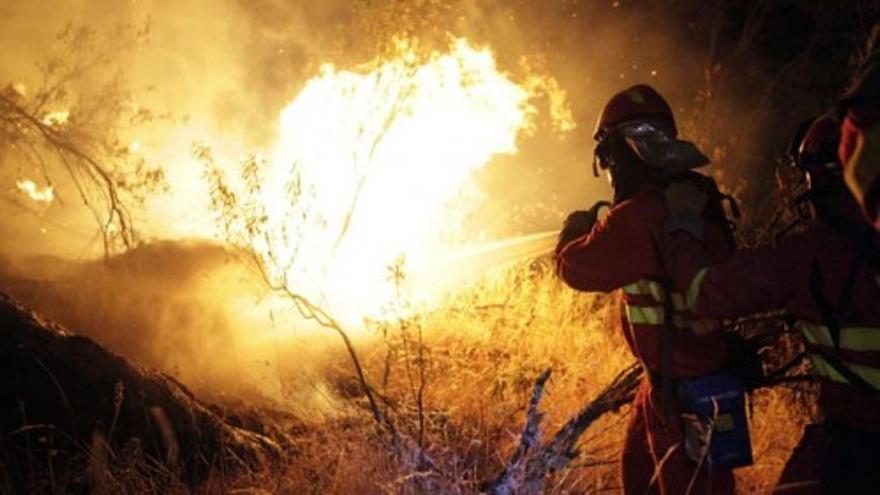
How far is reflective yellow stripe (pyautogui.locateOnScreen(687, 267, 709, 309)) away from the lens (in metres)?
2.27

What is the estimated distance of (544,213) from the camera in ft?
67.7

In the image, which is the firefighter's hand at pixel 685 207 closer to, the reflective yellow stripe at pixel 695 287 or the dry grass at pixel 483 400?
the reflective yellow stripe at pixel 695 287

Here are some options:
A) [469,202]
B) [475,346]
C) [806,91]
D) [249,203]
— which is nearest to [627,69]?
[806,91]

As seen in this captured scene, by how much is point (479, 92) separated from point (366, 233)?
2.64m

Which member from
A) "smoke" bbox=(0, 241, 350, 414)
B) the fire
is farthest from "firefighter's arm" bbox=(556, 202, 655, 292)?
the fire

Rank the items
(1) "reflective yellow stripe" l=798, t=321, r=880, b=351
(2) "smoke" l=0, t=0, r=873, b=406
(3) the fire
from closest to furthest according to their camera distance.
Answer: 1. (1) "reflective yellow stripe" l=798, t=321, r=880, b=351
2. (2) "smoke" l=0, t=0, r=873, b=406
3. (3) the fire

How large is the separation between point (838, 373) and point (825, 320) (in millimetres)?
190

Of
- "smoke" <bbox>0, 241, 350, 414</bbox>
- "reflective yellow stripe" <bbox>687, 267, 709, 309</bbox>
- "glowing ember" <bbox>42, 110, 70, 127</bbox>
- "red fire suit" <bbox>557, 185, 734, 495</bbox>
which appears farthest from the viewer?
"glowing ember" <bbox>42, 110, 70, 127</bbox>

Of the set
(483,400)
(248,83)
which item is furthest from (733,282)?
(248,83)

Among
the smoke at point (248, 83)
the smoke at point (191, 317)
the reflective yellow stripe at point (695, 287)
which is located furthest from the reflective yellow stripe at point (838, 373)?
the smoke at point (248, 83)

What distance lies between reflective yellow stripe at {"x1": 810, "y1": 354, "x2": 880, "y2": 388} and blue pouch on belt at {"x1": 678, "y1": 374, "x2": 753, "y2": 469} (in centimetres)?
41

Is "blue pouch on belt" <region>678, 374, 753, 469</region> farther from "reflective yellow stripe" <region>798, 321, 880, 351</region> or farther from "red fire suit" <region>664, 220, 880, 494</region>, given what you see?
"reflective yellow stripe" <region>798, 321, 880, 351</region>

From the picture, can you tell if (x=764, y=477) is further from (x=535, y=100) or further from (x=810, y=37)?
(x=535, y=100)

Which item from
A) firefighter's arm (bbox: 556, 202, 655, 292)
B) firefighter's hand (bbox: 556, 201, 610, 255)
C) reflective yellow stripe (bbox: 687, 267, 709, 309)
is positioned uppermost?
firefighter's hand (bbox: 556, 201, 610, 255)
